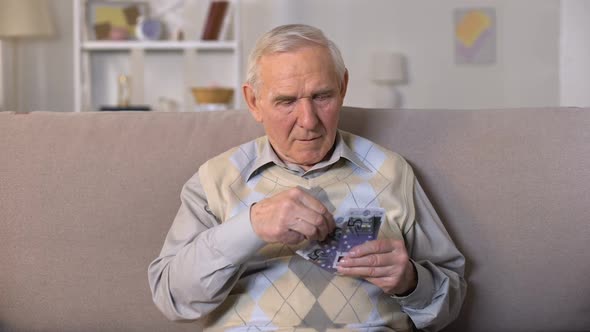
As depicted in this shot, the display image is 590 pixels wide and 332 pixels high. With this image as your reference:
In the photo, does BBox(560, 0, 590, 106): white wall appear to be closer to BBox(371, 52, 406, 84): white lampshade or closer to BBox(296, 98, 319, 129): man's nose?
BBox(371, 52, 406, 84): white lampshade

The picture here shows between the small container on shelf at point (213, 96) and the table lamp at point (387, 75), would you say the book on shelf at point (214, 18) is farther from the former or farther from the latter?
the table lamp at point (387, 75)

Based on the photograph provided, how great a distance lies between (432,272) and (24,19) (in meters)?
3.80

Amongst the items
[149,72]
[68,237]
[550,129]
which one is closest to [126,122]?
[68,237]

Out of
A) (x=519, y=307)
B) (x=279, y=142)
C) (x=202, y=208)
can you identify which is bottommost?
(x=519, y=307)

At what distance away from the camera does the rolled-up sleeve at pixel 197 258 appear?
4.91 feet

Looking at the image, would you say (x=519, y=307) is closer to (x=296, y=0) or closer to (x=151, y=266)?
(x=151, y=266)

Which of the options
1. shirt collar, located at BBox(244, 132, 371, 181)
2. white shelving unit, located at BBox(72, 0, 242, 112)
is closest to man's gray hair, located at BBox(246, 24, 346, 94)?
shirt collar, located at BBox(244, 132, 371, 181)

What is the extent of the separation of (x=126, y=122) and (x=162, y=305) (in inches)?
20.2

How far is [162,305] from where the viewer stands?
1642mm

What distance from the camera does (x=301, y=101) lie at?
1656 millimetres

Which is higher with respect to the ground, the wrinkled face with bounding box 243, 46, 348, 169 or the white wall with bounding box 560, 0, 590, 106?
the white wall with bounding box 560, 0, 590, 106

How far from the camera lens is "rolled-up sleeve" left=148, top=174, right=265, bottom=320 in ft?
4.91

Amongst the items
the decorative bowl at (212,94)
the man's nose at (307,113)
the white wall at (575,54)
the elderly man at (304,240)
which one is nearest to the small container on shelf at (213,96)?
the decorative bowl at (212,94)

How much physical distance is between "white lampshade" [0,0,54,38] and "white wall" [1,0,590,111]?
0.36 meters
